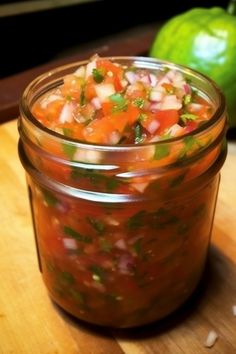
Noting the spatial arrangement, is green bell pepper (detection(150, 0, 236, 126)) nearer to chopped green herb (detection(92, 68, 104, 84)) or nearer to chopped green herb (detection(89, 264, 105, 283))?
chopped green herb (detection(92, 68, 104, 84))

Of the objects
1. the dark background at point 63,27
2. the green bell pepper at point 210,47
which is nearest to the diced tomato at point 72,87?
the green bell pepper at point 210,47

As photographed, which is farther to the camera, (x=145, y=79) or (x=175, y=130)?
(x=145, y=79)

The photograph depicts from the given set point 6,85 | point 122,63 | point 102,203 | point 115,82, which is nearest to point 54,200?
point 102,203

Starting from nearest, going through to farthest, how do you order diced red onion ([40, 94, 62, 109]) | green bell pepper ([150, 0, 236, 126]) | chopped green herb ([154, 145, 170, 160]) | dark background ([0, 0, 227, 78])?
1. chopped green herb ([154, 145, 170, 160])
2. diced red onion ([40, 94, 62, 109])
3. green bell pepper ([150, 0, 236, 126])
4. dark background ([0, 0, 227, 78])

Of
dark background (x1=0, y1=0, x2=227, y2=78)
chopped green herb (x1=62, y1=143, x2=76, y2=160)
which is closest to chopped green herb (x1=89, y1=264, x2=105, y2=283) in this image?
chopped green herb (x1=62, y1=143, x2=76, y2=160)

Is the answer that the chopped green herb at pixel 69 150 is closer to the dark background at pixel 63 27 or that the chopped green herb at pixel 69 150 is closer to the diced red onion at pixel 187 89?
the diced red onion at pixel 187 89

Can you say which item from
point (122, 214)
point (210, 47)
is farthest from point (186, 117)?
point (210, 47)

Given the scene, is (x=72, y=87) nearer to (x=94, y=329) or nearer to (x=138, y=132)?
(x=138, y=132)
